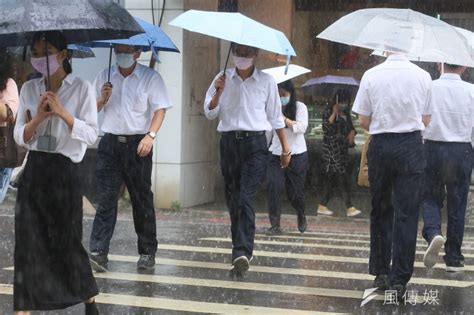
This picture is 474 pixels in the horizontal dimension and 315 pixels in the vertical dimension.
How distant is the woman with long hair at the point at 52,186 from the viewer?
5.51m

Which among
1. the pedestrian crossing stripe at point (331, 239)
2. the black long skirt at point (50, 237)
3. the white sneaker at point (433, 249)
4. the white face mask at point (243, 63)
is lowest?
the pedestrian crossing stripe at point (331, 239)

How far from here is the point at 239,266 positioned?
794cm

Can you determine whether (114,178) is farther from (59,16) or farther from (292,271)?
(59,16)

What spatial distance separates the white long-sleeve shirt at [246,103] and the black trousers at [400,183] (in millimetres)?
1336

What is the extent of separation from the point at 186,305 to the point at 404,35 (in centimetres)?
264

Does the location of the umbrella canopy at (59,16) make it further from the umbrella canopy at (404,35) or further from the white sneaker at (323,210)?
the white sneaker at (323,210)

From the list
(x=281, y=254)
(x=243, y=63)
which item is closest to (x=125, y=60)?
(x=243, y=63)

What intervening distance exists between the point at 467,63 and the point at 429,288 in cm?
190

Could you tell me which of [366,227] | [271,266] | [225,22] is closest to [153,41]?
[225,22]

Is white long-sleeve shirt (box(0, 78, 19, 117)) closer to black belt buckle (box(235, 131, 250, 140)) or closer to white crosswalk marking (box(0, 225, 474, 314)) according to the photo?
white crosswalk marking (box(0, 225, 474, 314))

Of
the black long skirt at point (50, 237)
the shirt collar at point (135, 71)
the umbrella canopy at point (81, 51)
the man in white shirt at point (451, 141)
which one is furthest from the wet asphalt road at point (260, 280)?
the umbrella canopy at point (81, 51)

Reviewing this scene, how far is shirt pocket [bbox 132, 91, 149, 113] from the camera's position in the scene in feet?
26.6

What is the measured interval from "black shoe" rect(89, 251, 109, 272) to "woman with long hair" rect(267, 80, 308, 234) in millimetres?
3666

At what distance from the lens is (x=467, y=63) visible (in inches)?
283
